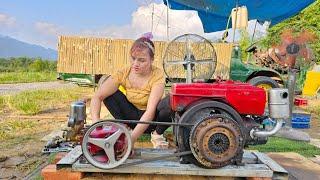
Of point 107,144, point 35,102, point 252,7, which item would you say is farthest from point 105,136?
point 252,7

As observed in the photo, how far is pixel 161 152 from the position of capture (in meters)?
2.88

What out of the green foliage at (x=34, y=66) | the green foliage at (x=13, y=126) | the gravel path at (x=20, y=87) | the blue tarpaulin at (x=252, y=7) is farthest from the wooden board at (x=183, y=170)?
the green foliage at (x=34, y=66)

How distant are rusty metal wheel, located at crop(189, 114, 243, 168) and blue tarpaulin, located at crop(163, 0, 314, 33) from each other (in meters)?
7.88

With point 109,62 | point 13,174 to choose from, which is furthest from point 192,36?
point 109,62

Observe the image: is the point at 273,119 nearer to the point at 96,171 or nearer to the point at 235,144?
the point at 235,144

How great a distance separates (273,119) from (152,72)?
96 centimetres

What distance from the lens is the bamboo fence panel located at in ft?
34.2

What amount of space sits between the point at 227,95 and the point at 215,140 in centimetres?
30

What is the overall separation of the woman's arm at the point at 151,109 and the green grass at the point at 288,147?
5.62 ft

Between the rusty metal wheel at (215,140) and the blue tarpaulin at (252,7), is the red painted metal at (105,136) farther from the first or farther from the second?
the blue tarpaulin at (252,7)

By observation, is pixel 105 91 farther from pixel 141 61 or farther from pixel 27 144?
pixel 27 144

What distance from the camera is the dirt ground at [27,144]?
12.9 feet

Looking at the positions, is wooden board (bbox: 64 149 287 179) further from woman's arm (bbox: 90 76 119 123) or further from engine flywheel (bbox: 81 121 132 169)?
woman's arm (bbox: 90 76 119 123)

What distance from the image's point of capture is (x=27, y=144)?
5062 millimetres
